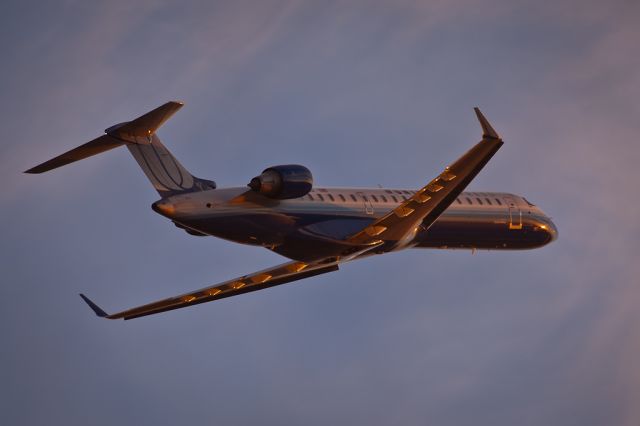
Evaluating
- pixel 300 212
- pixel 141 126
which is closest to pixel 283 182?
pixel 300 212

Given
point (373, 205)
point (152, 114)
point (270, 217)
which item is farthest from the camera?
point (373, 205)

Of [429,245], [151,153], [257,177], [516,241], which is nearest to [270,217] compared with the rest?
[257,177]

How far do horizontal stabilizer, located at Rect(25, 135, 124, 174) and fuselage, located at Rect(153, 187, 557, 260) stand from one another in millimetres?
2143

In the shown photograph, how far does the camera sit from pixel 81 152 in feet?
125

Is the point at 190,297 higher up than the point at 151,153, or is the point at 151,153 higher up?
the point at 151,153

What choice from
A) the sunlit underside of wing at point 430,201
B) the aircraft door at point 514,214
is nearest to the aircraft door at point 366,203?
the sunlit underside of wing at point 430,201

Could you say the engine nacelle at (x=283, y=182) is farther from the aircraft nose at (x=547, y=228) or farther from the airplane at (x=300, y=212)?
the aircraft nose at (x=547, y=228)

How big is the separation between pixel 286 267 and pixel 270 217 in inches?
172

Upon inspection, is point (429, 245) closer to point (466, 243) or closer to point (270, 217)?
point (466, 243)

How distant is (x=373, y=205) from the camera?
44.2m

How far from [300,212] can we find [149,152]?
16.4 feet

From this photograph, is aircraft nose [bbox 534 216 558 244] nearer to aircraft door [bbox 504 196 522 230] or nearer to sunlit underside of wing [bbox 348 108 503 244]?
aircraft door [bbox 504 196 522 230]

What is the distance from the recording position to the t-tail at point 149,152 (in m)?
38.2

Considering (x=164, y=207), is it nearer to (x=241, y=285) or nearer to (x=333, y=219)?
(x=333, y=219)
